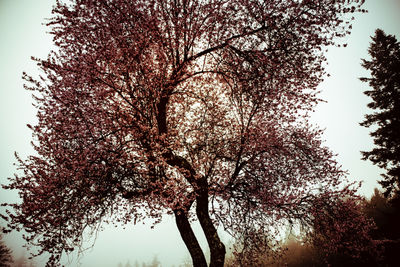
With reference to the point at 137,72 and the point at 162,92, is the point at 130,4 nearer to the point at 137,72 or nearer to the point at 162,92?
the point at 137,72

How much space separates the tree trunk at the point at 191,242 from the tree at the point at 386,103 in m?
16.3

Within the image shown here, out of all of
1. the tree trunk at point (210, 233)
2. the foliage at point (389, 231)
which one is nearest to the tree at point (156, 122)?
the tree trunk at point (210, 233)

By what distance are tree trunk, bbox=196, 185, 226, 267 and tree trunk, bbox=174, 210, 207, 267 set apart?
18.1 inches

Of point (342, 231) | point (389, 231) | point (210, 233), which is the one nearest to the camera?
point (342, 231)

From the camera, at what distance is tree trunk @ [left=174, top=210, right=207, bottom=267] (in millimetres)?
7522

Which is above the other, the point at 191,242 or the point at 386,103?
the point at 386,103

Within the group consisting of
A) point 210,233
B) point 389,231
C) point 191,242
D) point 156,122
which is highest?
point 156,122

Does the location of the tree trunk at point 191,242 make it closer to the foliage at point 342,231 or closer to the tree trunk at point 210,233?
the tree trunk at point 210,233

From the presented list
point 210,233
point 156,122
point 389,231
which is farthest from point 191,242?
point 389,231

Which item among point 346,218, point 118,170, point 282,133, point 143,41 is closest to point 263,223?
point 346,218

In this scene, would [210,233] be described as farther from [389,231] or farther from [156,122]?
[389,231]

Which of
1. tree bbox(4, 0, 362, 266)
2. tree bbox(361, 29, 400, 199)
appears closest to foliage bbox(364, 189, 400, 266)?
tree bbox(361, 29, 400, 199)

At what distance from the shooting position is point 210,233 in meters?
8.05

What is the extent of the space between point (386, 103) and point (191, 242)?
19973 mm
